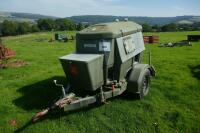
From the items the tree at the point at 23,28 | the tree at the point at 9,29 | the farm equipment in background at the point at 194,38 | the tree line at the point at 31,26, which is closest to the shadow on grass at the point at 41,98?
the farm equipment in background at the point at 194,38

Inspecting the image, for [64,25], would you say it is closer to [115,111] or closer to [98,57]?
[115,111]

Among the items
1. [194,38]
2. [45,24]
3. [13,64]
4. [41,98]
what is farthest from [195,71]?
[45,24]

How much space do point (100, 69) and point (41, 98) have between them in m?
3.20

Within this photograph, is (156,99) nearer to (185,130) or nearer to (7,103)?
(185,130)

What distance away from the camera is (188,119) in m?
8.90

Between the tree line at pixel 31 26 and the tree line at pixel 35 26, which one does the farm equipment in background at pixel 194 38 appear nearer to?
the tree line at pixel 35 26

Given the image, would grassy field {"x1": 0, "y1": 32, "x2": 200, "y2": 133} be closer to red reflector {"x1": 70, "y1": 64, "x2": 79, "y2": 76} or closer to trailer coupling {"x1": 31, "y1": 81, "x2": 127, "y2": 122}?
trailer coupling {"x1": 31, "y1": 81, "x2": 127, "y2": 122}

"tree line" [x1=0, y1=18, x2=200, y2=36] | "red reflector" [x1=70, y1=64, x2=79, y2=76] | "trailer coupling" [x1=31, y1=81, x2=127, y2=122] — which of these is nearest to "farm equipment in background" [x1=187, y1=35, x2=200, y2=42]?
"trailer coupling" [x1=31, y1=81, x2=127, y2=122]

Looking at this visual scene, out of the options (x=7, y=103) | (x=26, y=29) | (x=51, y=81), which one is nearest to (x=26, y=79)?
(x=51, y=81)

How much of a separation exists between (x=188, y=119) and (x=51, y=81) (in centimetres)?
671

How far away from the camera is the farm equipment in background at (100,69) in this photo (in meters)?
8.49

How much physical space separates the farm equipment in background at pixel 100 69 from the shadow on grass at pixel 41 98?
23.7 inches

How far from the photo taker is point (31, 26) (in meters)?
101

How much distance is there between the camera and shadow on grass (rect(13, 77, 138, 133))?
30.2 ft
